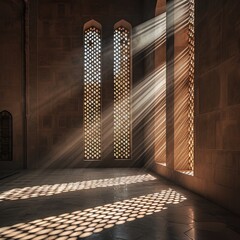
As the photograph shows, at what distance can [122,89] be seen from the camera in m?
11.5

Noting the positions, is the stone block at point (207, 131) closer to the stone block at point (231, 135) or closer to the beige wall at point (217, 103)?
the beige wall at point (217, 103)

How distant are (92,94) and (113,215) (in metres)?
7.87

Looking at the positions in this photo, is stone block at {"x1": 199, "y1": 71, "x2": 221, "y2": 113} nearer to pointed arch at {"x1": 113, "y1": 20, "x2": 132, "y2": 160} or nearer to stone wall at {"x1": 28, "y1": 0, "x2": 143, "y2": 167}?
stone wall at {"x1": 28, "y1": 0, "x2": 143, "y2": 167}

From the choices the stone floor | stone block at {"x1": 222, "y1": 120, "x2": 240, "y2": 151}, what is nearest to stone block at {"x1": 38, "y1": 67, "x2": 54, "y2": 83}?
the stone floor

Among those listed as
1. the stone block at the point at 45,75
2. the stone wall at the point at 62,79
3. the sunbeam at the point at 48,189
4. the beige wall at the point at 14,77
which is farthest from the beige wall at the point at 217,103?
the beige wall at the point at 14,77

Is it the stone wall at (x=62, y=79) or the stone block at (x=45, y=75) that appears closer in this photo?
the stone wall at (x=62, y=79)

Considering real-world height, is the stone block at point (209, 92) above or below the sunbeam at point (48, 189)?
above

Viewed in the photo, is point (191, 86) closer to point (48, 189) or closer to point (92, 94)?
point (48, 189)

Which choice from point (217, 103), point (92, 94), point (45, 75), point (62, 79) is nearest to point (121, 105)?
point (92, 94)

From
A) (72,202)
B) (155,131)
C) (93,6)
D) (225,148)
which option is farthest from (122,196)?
(93,6)

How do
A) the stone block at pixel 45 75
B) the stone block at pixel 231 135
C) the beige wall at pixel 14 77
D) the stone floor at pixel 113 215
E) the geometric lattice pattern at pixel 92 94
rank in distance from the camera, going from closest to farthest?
the stone floor at pixel 113 215
the stone block at pixel 231 135
the beige wall at pixel 14 77
the stone block at pixel 45 75
the geometric lattice pattern at pixel 92 94

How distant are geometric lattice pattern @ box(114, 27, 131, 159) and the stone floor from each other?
5272mm

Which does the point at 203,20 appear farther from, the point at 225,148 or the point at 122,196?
the point at 122,196

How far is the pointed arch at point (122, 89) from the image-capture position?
37.3ft
